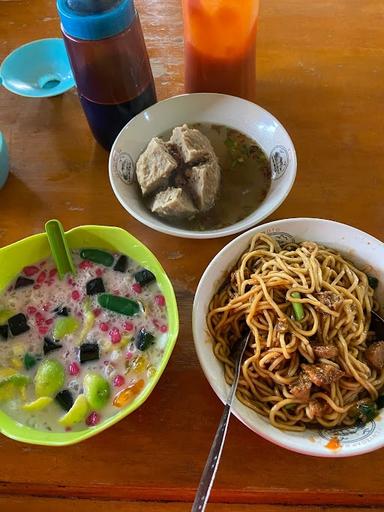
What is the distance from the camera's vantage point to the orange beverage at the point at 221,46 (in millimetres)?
1231

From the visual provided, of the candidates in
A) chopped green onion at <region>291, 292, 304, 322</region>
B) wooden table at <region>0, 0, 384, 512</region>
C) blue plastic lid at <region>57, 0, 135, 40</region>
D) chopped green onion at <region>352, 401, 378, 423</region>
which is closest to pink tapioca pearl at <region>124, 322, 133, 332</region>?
wooden table at <region>0, 0, 384, 512</region>

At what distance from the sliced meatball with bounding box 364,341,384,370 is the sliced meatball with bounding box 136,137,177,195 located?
600mm

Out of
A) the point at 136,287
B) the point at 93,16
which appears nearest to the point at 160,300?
the point at 136,287

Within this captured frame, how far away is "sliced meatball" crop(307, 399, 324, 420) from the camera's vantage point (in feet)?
3.15

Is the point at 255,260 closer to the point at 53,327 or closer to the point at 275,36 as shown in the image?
the point at 53,327

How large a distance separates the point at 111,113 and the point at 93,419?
29.1 inches

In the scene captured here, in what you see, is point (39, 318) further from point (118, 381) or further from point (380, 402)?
point (380, 402)

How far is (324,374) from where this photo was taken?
0.96 metres

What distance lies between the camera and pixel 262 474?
0.97 metres

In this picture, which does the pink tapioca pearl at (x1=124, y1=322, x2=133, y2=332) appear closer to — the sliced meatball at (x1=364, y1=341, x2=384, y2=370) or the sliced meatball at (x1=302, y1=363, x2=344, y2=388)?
the sliced meatball at (x1=302, y1=363, x2=344, y2=388)

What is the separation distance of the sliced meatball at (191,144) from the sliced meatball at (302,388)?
0.58m

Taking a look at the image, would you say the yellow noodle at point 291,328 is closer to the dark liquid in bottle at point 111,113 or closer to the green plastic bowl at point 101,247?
the green plastic bowl at point 101,247

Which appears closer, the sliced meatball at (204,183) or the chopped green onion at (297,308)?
the chopped green onion at (297,308)

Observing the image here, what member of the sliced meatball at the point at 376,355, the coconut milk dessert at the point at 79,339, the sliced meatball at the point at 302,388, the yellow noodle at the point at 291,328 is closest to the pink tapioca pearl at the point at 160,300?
the coconut milk dessert at the point at 79,339
